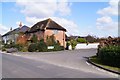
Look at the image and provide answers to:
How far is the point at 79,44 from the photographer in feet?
222

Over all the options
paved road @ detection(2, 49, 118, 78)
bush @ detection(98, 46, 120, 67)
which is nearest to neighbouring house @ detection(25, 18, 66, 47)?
paved road @ detection(2, 49, 118, 78)

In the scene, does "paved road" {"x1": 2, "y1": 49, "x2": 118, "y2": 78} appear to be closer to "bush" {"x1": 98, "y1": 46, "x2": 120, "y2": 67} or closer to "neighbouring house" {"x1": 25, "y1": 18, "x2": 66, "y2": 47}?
"bush" {"x1": 98, "y1": 46, "x2": 120, "y2": 67}

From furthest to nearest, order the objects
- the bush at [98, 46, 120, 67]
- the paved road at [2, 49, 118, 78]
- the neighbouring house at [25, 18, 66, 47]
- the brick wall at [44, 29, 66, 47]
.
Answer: the brick wall at [44, 29, 66, 47] < the neighbouring house at [25, 18, 66, 47] < the bush at [98, 46, 120, 67] < the paved road at [2, 49, 118, 78]

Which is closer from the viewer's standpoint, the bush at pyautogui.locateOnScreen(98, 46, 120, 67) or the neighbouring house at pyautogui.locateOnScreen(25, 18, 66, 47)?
the bush at pyautogui.locateOnScreen(98, 46, 120, 67)

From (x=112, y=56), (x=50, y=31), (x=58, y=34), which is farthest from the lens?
(x=58, y=34)

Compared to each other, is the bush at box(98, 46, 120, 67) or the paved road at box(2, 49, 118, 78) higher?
the bush at box(98, 46, 120, 67)

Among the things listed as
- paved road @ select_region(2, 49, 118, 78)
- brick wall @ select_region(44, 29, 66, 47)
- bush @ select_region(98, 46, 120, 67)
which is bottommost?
paved road @ select_region(2, 49, 118, 78)

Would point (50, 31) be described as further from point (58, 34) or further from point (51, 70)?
point (51, 70)

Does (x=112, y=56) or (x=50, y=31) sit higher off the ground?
(x=50, y=31)

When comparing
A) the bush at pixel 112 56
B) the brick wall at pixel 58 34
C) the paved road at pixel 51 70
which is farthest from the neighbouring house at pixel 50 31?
the bush at pixel 112 56

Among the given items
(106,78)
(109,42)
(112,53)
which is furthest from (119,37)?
(106,78)

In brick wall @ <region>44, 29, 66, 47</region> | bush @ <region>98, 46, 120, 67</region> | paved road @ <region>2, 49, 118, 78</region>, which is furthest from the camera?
brick wall @ <region>44, 29, 66, 47</region>

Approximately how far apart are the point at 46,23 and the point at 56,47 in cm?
1190

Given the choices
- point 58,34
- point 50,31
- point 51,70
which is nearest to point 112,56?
point 51,70
